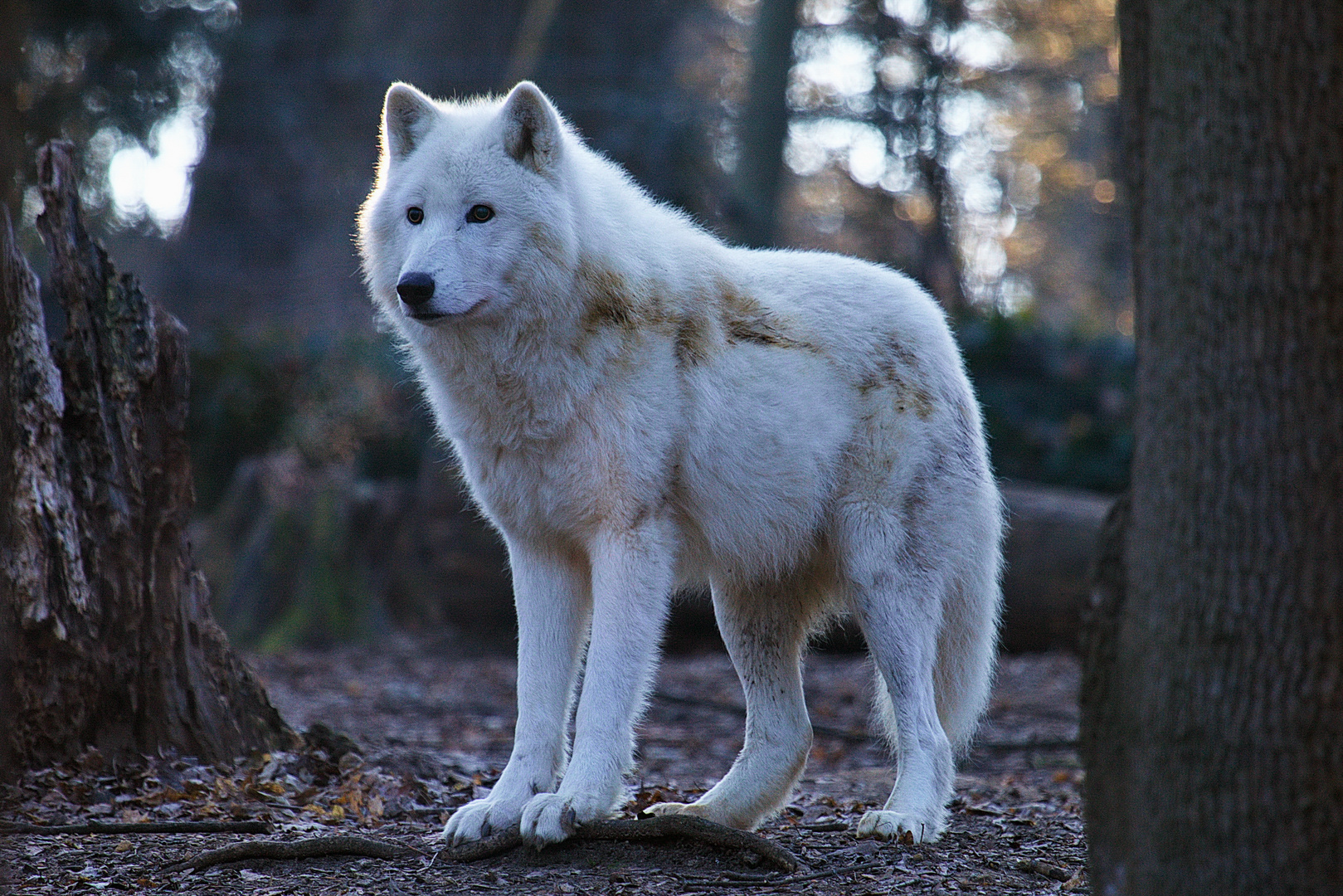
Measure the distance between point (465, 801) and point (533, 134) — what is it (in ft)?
7.79

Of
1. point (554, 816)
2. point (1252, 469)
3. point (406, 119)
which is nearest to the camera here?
point (1252, 469)

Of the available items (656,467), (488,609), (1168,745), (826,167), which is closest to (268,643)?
(488,609)

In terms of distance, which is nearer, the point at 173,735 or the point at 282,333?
the point at 173,735

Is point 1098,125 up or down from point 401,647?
up

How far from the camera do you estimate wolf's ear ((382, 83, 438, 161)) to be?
379cm

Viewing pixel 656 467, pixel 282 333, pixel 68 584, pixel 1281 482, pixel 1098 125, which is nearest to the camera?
pixel 1281 482

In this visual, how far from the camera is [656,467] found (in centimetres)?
356

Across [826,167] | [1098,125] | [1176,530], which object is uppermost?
[1098,125]

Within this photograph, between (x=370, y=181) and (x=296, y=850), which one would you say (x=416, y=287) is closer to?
(x=296, y=850)

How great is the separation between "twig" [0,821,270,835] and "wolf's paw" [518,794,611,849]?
0.95 m

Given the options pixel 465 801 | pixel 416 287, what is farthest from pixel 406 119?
pixel 465 801

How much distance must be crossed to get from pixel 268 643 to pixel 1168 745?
825 centimetres

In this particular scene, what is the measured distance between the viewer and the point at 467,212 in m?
3.60

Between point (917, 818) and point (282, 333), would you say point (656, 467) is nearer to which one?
point (917, 818)
